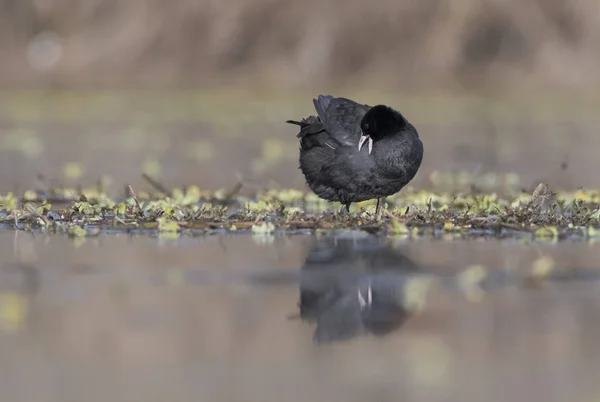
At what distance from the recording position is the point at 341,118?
41.9ft

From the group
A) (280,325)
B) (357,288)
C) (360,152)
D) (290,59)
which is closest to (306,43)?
(290,59)

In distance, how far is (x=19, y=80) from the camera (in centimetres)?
4650

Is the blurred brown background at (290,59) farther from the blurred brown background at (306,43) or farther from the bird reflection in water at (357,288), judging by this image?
the bird reflection in water at (357,288)

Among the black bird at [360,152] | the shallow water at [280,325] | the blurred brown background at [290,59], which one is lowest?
the shallow water at [280,325]

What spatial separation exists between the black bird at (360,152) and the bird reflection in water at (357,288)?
1.12 meters

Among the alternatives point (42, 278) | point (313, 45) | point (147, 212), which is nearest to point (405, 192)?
point (147, 212)

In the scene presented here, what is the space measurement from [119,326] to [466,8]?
42.3 m

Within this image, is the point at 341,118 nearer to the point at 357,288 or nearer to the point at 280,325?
the point at 357,288

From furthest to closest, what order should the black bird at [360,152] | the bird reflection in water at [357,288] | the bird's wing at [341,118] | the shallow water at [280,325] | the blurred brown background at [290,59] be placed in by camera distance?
the blurred brown background at [290,59] < the bird's wing at [341,118] < the black bird at [360,152] < the bird reflection in water at [357,288] < the shallow water at [280,325]

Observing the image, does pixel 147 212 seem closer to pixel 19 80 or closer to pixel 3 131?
pixel 3 131

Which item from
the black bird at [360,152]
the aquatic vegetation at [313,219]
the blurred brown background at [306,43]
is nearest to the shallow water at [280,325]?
the aquatic vegetation at [313,219]

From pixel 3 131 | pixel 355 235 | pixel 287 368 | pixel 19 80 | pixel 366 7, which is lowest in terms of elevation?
pixel 287 368

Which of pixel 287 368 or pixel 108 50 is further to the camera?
pixel 108 50

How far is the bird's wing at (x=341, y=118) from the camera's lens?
1247 centimetres
